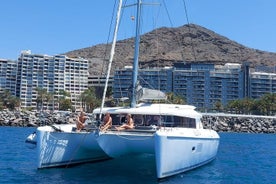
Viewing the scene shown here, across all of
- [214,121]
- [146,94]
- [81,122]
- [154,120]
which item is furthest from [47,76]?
[154,120]

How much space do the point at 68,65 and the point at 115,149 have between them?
14962cm

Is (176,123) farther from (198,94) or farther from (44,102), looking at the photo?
(198,94)

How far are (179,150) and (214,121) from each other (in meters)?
64.9

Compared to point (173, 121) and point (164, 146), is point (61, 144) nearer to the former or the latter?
point (164, 146)

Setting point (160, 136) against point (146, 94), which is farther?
point (146, 94)

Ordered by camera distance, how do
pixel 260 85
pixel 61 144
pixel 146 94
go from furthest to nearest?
pixel 260 85, pixel 146 94, pixel 61 144

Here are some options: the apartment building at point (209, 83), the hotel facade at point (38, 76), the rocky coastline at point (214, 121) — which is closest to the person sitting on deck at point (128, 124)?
the rocky coastline at point (214, 121)

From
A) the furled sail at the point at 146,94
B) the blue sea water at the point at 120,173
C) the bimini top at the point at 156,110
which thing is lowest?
the blue sea water at the point at 120,173

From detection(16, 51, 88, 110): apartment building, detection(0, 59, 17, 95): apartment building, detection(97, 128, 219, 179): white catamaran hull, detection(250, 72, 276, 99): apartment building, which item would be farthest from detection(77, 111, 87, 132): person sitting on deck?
detection(0, 59, 17, 95): apartment building

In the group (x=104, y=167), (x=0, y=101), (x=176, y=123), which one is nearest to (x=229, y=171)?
(x=176, y=123)

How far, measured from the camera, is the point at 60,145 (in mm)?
14508

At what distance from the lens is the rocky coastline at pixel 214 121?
6644 centimetres

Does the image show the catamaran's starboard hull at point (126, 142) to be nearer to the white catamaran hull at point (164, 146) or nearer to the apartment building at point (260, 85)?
the white catamaran hull at point (164, 146)

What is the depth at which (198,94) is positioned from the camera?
13850cm
